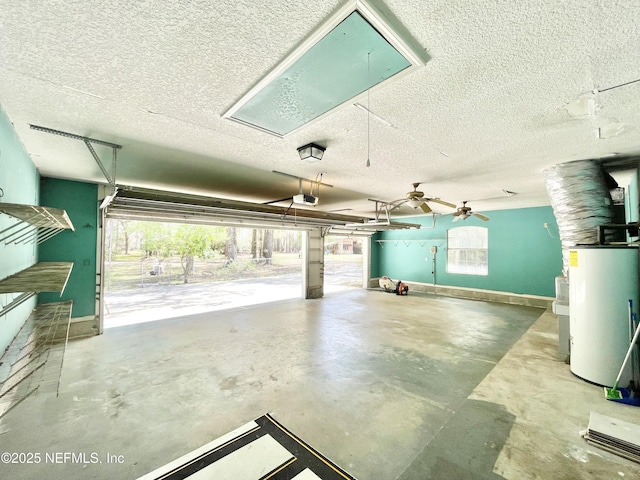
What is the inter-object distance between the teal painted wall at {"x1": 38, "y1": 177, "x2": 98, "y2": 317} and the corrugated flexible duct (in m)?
6.68

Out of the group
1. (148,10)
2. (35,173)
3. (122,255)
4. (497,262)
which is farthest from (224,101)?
(122,255)

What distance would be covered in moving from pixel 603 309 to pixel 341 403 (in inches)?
104

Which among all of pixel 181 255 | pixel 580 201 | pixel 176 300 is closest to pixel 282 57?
pixel 580 201

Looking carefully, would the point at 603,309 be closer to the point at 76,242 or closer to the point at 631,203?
the point at 631,203

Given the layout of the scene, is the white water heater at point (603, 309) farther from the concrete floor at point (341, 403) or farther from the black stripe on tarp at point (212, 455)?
the black stripe on tarp at point (212, 455)

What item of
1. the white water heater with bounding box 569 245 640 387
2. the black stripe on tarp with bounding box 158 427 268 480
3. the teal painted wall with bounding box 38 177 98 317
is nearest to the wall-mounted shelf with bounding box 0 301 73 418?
the teal painted wall with bounding box 38 177 98 317

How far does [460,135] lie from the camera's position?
2.36 meters

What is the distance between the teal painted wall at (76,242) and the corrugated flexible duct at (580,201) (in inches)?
263

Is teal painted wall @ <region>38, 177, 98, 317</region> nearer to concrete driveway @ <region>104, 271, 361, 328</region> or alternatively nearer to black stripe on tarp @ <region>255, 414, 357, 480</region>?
concrete driveway @ <region>104, 271, 361, 328</region>

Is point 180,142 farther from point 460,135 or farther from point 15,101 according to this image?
point 460,135

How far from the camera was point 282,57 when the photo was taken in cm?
136

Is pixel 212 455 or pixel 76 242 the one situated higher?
pixel 76 242

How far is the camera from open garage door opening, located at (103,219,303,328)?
6.61 m

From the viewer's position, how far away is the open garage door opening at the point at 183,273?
661cm
